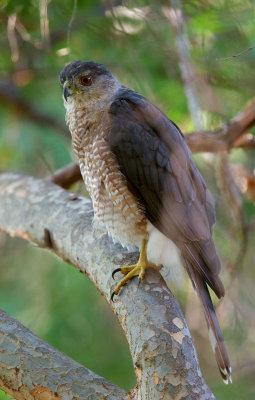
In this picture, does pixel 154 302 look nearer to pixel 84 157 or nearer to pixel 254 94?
pixel 84 157

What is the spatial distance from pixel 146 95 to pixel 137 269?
1.78m

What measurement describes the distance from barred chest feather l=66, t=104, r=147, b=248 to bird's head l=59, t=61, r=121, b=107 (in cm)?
16

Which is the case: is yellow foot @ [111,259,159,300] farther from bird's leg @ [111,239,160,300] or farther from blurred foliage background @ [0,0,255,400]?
blurred foliage background @ [0,0,255,400]

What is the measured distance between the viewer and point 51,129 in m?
5.42

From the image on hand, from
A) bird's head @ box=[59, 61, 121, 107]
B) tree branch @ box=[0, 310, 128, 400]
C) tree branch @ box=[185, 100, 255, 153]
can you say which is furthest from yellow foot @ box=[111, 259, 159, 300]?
tree branch @ box=[185, 100, 255, 153]

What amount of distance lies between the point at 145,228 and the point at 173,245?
17 cm

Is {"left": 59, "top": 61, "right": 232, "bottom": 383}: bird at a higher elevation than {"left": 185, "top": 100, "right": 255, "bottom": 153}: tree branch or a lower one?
higher

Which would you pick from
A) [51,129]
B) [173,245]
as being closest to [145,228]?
[173,245]

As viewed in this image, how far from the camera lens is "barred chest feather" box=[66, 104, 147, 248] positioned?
8.93ft

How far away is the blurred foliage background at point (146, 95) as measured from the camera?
3848 mm

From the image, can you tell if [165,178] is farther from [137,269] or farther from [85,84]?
[85,84]

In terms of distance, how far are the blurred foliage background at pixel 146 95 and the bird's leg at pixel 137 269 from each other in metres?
1.02

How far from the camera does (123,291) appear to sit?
261cm

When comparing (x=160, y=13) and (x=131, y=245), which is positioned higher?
(x=160, y=13)
